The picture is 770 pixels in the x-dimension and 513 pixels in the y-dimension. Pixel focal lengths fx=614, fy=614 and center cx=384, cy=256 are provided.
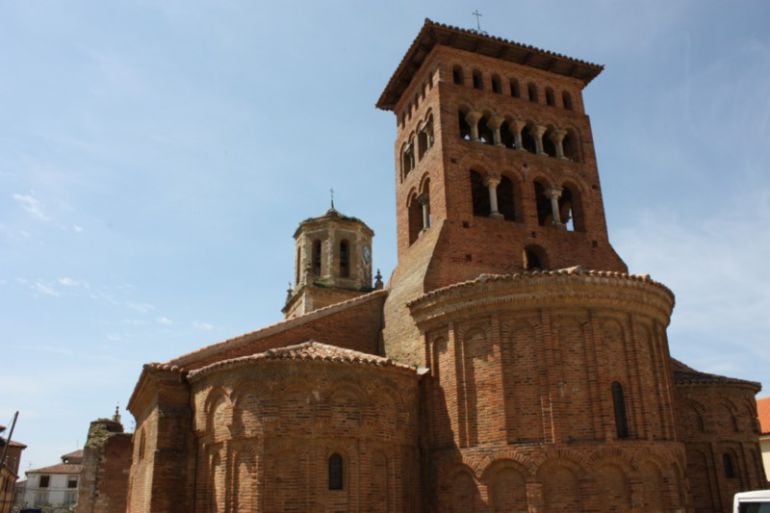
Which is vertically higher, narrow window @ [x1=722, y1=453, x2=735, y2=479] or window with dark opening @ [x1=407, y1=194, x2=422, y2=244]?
window with dark opening @ [x1=407, y1=194, x2=422, y2=244]

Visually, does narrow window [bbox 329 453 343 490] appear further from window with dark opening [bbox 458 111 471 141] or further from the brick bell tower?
window with dark opening [bbox 458 111 471 141]

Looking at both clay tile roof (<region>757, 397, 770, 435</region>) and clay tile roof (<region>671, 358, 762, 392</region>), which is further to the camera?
clay tile roof (<region>757, 397, 770, 435</region>)

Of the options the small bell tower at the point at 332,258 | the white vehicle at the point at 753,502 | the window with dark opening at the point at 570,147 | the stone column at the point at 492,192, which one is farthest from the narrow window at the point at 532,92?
the white vehicle at the point at 753,502

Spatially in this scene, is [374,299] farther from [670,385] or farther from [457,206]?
[670,385]

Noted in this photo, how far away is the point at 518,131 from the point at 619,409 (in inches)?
393

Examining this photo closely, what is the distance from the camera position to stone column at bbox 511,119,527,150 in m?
20.2

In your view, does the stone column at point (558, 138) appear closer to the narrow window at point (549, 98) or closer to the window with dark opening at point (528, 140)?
the window with dark opening at point (528, 140)

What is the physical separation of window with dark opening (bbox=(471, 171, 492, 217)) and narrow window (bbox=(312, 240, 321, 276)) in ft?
43.8

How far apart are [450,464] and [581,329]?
4325mm

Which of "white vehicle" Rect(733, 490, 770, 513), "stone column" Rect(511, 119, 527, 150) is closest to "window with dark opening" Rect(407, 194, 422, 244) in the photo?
"stone column" Rect(511, 119, 527, 150)

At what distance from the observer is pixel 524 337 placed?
1412 centimetres

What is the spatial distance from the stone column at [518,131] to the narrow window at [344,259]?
14304mm

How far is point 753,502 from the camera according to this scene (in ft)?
30.6

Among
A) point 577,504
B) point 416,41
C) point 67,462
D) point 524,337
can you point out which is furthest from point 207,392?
point 67,462
